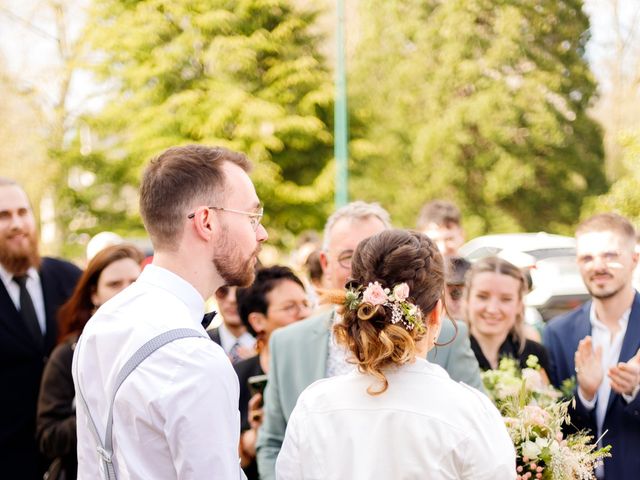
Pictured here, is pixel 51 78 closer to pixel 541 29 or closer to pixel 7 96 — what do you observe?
pixel 7 96

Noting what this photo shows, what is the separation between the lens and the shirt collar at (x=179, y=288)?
8.39ft

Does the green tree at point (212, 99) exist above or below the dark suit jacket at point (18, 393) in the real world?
above

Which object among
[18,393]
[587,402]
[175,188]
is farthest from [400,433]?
[18,393]

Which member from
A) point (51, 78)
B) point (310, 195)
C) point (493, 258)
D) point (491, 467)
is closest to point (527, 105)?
point (310, 195)

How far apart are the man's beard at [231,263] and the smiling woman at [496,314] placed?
2.64 meters

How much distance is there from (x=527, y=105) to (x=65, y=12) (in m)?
14.8

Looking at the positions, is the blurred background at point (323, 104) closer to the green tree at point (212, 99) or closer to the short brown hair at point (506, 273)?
the green tree at point (212, 99)

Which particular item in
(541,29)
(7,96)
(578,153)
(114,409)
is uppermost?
(541,29)

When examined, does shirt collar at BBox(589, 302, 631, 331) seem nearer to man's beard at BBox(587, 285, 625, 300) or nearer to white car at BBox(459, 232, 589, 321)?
man's beard at BBox(587, 285, 625, 300)

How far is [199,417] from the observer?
7.42ft

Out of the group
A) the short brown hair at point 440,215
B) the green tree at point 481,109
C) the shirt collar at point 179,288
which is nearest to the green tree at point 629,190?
the short brown hair at point 440,215

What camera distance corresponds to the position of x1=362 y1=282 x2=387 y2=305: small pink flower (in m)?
2.58

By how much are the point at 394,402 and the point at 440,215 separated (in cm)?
506

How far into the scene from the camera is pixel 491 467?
2447mm
